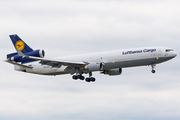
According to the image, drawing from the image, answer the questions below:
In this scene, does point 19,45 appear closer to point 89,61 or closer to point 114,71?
point 89,61

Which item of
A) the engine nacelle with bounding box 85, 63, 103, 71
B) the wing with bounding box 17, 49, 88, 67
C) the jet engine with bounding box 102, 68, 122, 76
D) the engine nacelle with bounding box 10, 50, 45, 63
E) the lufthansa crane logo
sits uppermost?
the lufthansa crane logo

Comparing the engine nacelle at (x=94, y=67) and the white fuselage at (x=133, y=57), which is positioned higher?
the white fuselage at (x=133, y=57)

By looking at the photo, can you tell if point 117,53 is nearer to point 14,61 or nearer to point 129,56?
point 129,56

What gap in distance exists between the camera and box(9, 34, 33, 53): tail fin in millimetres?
85938

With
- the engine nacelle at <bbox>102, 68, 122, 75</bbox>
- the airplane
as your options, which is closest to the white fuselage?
the airplane

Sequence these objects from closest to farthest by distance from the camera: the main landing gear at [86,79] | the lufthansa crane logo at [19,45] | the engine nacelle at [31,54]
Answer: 1. the engine nacelle at [31,54]
2. the main landing gear at [86,79]
3. the lufthansa crane logo at [19,45]

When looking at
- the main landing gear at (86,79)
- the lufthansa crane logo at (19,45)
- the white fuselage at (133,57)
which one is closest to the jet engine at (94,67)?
the white fuselage at (133,57)

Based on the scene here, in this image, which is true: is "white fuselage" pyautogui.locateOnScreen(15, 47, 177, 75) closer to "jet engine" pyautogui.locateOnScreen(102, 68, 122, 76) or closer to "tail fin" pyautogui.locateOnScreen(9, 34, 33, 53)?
"jet engine" pyautogui.locateOnScreen(102, 68, 122, 76)

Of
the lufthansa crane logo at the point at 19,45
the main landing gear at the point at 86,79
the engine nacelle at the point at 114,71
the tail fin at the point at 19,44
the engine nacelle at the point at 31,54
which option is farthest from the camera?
the lufthansa crane logo at the point at 19,45

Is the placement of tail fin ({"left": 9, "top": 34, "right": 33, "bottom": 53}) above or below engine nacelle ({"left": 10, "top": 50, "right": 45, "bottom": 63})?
above

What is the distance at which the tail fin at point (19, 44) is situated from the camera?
85938 mm

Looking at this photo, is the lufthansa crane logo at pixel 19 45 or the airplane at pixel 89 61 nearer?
the airplane at pixel 89 61

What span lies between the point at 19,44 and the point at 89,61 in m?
15.6

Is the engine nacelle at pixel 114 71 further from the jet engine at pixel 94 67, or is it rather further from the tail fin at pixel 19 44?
the tail fin at pixel 19 44
